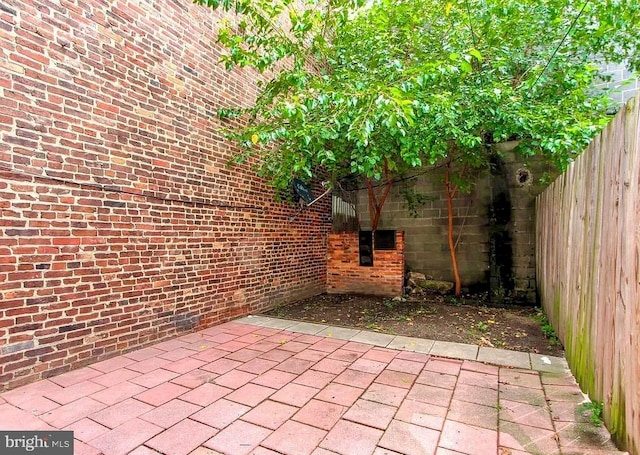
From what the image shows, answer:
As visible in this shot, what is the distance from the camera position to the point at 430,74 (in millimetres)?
3396

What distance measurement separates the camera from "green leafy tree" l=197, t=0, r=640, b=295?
12.2 ft

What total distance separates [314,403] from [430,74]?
10.8ft

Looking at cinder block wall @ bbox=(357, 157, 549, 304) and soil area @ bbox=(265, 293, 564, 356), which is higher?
cinder block wall @ bbox=(357, 157, 549, 304)

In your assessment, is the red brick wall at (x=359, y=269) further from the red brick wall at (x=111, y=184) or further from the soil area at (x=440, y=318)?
the red brick wall at (x=111, y=184)

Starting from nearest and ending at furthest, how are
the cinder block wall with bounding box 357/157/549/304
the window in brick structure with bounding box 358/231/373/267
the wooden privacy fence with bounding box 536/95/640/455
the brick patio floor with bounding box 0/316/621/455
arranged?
the wooden privacy fence with bounding box 536/95/640/455 → the brick patio floor with bounding box 0/316/621/455 → the cinder block wall with bounding box 357/157/549/304 → the window in brick structure with bounding box 358/231/373/267

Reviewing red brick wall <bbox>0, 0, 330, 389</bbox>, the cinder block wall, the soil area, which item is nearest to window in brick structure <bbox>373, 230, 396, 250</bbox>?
the cinder block wall

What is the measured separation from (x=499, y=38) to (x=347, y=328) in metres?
4.54

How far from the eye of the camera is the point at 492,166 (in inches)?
236

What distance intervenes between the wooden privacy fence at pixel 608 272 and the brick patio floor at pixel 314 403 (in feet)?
0.82

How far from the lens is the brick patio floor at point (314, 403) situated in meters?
1.81

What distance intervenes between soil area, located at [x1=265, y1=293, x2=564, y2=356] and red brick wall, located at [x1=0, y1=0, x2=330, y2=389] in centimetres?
144

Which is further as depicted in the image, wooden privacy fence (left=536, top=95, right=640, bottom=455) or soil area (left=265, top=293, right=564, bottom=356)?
soil area (left=265, top=293, right=564, bottom=356)

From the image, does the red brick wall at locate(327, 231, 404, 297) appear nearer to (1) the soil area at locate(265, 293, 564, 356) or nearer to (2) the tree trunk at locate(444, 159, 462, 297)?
(1) the soil area at locate(265, 293, 564, 356)

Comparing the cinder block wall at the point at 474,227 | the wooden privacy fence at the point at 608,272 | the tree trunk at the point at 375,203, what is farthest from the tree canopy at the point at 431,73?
the wooden privacy fence at the point at 608,272
